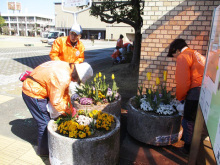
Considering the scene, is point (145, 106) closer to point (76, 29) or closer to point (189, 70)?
point (189, 70)

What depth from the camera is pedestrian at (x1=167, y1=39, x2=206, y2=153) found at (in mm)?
2703

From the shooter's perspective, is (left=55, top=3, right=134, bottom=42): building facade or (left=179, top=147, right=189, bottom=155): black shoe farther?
(left=55, top=3, right=134, bottom=42): building facade

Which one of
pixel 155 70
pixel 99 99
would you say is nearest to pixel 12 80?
pixel 99 99

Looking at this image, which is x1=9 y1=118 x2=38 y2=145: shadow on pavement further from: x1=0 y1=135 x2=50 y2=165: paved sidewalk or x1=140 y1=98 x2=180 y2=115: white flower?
x1=140 y1=98 x2=180 y2=115: white flower

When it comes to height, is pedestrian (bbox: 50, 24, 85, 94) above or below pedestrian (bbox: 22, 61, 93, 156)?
above

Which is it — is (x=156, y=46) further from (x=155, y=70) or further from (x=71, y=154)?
(x=71, y=154)

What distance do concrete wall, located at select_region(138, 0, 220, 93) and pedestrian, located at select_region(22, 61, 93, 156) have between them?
2.05 meters

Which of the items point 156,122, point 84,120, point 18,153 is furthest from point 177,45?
point 18,153

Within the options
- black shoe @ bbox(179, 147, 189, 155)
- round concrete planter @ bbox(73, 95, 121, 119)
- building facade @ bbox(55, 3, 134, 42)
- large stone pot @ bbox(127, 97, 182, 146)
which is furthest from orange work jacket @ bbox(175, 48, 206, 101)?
building facade @ bbox(55, 3, 134, 42)

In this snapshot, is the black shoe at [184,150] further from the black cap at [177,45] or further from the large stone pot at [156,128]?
the black cap at [177,45]

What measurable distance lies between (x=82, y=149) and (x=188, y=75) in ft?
5.75

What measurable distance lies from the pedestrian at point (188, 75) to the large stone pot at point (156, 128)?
22 centimetres

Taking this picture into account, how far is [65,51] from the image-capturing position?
4.30 m

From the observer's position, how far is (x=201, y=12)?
3.80m
